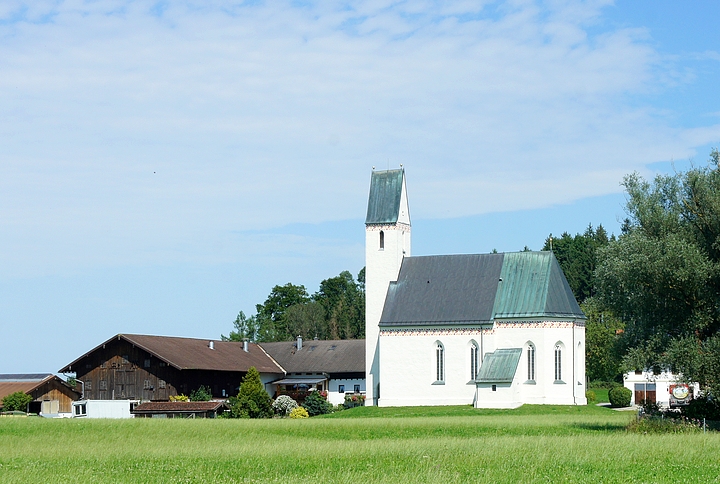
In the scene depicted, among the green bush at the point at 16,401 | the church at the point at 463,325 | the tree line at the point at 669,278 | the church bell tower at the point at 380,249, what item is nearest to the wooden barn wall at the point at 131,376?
the green bush at the point at 16,401

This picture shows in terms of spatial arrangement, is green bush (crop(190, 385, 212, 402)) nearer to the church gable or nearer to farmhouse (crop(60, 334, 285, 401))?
farmhouse (crop(60, 334, 285, 401))

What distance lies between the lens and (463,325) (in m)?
69.8

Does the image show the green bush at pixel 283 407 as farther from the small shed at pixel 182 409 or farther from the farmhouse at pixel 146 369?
the farmhouse at pixel 146 369

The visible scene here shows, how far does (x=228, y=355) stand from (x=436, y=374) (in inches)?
718

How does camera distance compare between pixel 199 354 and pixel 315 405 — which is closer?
pixel 315 405

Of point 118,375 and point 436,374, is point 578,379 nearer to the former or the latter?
point 436,374

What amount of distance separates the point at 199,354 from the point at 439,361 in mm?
18127

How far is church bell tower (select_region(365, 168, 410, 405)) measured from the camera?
73.2 meters

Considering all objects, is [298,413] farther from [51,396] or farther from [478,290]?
[51,396]

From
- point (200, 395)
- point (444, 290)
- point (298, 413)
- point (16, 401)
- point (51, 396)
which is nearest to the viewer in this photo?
point (298, 413)

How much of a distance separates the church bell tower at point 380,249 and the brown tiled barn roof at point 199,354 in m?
10.8

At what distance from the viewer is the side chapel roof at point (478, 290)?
227 ft

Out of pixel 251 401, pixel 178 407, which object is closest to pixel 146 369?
pixel 178 407

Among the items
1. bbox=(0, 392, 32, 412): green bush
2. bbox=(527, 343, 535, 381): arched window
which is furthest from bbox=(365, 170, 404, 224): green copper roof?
bbox=(0, 392, 32, 412): green bush
